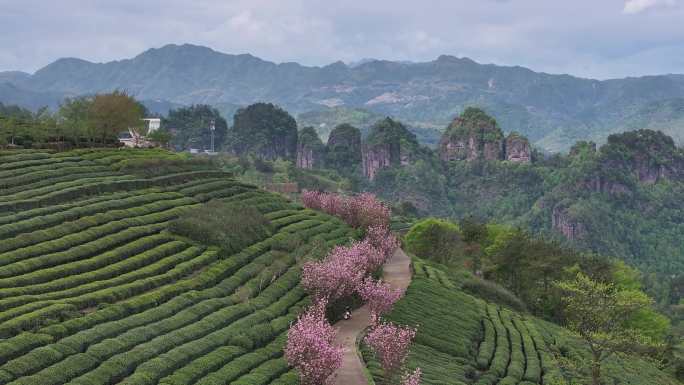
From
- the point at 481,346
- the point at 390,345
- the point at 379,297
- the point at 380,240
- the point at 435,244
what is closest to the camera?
the point at 390,345

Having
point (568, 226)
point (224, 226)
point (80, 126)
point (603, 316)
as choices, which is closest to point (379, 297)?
point (603, 316)

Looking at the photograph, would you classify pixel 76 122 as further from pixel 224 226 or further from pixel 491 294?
pixel 491 294

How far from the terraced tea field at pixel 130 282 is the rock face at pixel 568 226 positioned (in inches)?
5238

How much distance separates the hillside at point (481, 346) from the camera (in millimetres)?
44125

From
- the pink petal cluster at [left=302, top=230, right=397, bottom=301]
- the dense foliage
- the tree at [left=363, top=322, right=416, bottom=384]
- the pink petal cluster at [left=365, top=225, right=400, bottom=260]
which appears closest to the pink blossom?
the pink petal cluster at [left=302, top=230, right=397, bottom=301]

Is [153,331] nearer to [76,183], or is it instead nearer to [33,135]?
[76,183]

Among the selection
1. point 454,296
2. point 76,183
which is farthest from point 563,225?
point 76,183

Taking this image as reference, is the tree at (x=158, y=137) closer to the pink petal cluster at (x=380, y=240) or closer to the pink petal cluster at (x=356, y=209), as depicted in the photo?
the pink petal cluster at (x=356, y=209)

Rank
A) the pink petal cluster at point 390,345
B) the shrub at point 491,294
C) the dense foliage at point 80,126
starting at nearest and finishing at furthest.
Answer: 1. the pink petal cluster at point 390,345
2. the shrub at point 491,294
3. the dense foliage at point 80,126

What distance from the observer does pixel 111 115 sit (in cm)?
8550

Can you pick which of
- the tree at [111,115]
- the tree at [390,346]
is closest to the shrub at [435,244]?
the tree at [111,115]

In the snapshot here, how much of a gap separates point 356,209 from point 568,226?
5157 inches

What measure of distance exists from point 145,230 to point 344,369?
21.4m

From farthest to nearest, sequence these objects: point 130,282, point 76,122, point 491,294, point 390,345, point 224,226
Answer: point 76,122 → point 491,294 → point 224,226 → point 130,282 → point 390,345
